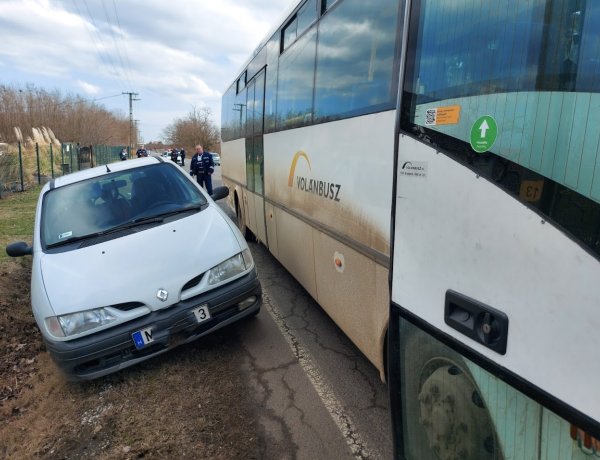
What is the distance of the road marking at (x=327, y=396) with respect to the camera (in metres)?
2.80

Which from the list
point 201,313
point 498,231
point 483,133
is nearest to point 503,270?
point 498,231

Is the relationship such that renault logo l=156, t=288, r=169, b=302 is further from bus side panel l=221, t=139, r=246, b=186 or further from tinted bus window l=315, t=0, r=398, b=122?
bus side panel l=221, t=139, r=246, b=186

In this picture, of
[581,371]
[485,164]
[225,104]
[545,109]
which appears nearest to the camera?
[581,371]

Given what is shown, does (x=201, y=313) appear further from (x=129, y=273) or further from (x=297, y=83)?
(x=297, y=83)

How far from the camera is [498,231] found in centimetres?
130

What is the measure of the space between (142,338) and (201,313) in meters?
0.50

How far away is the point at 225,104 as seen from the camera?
37.4 ft

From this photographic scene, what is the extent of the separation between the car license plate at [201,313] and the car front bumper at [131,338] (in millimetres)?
27

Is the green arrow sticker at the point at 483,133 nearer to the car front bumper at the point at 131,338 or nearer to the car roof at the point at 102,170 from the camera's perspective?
the car front bumper at the point at 131,338

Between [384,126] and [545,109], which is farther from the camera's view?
[384,126]

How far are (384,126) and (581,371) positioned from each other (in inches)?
73.9

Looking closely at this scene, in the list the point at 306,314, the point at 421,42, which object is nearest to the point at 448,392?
the point at 421,42

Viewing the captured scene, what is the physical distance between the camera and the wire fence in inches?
691

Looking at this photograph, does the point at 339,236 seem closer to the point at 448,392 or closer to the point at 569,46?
the point at 448,392
